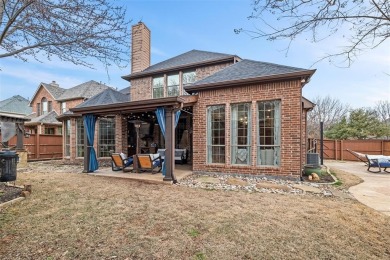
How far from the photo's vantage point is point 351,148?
1655cm

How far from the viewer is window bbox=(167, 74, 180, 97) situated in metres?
12.8

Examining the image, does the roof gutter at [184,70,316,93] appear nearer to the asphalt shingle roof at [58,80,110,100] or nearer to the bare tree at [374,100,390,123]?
the asphalt shingle roof at [58,80,110,100]

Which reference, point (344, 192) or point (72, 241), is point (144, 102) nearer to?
point (72, 241)

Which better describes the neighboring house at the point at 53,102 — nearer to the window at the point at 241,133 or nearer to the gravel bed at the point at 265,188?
the window at the point at 241,133

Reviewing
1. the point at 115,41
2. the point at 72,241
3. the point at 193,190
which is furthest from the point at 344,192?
the point at 115,41

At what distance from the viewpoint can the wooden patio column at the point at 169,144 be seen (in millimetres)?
7219

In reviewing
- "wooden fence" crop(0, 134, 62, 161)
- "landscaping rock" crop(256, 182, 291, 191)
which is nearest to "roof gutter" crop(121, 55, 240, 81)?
"landscaping rock" crop(256, 182, 291, 191)

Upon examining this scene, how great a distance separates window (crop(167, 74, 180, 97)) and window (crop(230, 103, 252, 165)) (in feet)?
17.6

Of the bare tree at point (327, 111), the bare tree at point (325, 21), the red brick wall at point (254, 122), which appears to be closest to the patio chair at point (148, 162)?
the red brick wall at point (254, 122)

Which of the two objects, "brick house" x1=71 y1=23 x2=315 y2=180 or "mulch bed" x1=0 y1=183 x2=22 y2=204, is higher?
"brick house" x1=71 y1=23 x2=315 y2=180

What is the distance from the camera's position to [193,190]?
623cm

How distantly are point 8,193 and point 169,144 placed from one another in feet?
15.0

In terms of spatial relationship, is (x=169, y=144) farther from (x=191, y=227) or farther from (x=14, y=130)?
(x=14, y=130)

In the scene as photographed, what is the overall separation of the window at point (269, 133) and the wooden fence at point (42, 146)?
50.9ft
